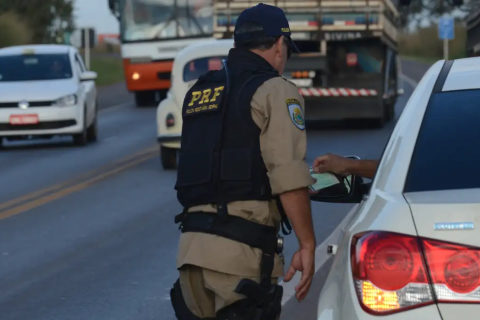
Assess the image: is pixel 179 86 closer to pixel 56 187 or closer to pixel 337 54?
pixel 56 187

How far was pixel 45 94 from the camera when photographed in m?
18.3

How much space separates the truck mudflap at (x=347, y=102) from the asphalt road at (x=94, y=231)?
1.28m

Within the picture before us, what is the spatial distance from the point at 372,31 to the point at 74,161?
21.9 feet

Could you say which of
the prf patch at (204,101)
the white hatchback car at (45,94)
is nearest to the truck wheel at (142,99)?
the white hatchback car at (45,94)

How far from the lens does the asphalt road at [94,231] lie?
283 inches

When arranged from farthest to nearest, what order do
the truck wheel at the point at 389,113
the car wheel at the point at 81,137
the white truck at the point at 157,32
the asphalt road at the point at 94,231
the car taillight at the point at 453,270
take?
the white truck at the point at 157,32
the truck wheel at the point at 389,113
the car wheel at the point at 81,137
the asphalt road at the point at 94,231
the car taillight at the point at 453,270

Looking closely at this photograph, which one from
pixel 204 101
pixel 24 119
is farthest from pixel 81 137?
pixel 204 101

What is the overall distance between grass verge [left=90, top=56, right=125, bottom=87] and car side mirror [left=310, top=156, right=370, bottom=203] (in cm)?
3905

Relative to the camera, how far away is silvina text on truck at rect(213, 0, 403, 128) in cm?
2027

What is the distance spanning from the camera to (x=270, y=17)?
3980 mm

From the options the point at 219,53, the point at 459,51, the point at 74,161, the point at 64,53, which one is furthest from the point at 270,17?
the point at 459,51

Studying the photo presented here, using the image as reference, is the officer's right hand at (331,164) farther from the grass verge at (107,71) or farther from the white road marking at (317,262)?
the grass verge at (107,71)

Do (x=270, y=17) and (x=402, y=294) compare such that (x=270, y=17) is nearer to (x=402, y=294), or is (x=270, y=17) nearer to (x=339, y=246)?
(x=339, y=246)

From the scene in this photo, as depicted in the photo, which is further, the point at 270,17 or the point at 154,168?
the point at 154,168
